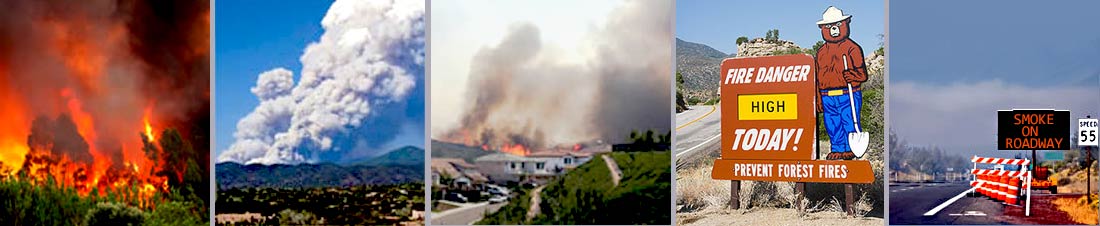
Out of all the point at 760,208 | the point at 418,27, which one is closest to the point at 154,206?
the point at 418,27

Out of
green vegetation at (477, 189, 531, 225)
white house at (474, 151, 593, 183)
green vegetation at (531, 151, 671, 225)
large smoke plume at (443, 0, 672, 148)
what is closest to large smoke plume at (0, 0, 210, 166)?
large smoke plume at (443, 0, 672, 148)

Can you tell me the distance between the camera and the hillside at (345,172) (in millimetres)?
8625

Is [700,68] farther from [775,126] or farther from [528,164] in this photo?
[528,164]

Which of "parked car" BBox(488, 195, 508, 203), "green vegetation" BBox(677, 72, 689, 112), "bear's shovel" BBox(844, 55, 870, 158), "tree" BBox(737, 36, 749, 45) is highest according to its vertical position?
"tree" BBox(737, 36, 749, 45)

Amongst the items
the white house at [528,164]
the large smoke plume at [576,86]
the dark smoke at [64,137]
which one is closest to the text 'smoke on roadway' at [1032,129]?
the large smoke plume at [576,86]

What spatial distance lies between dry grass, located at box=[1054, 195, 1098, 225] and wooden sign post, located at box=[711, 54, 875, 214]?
3.79 feet

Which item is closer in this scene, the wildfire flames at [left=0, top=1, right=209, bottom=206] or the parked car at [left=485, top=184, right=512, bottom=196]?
the wildfire flames at [left=0, top=1, right=209, bottom=206]

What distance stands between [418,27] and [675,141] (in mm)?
2001

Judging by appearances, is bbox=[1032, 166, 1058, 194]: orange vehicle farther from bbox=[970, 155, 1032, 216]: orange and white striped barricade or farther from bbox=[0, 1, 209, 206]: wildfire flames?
bbox=[0, 1, 209, 206]: wildfire flames

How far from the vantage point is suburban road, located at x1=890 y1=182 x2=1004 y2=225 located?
24.7ft

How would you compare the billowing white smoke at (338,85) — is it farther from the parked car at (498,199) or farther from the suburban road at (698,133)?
the suburban road at (698,133)

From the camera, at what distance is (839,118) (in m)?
7.66

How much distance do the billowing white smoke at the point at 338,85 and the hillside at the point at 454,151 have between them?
0.42 meters

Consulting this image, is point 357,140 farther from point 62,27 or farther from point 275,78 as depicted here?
point 62,27
